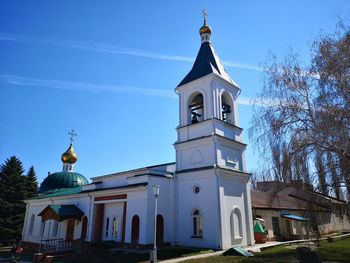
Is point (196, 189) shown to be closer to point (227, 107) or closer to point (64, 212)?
point (227, 107)

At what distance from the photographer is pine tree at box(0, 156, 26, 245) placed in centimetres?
3325

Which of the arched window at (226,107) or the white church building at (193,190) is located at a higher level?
the arched window at (226,107)

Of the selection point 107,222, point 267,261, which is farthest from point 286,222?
point 107,222

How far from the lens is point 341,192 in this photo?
952cm

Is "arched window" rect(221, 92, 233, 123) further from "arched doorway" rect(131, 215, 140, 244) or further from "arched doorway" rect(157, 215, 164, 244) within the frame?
"arched doorway" rect(131, 215, 140, 244)

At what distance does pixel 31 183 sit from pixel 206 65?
33.9 metres

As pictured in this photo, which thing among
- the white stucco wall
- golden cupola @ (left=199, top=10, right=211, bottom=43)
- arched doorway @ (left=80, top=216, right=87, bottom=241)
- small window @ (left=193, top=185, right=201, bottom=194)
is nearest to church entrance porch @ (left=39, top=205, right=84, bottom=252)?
arched doorway @ (left=80, top=216, right=87, bottom=241)

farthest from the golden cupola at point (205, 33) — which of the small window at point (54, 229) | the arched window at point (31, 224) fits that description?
the arched window at point (31, 224)

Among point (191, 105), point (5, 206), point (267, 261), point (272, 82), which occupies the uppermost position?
point (191, 105)

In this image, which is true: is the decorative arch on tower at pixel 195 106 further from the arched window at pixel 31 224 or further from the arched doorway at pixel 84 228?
the arched window at pixel 31 224

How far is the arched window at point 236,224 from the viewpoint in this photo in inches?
657

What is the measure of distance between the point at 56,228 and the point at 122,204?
9.87 m

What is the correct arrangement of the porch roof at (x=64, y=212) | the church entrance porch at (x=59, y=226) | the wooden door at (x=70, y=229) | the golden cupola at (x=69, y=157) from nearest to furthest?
the church entrance porch at (x=59, y=226), the porch roof at (x=64, y=212), the wooden door at (x=70, y=229), the golden cupola at (x=69, y=157)

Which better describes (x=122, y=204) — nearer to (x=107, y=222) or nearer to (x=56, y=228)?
(x=107, y=222)
